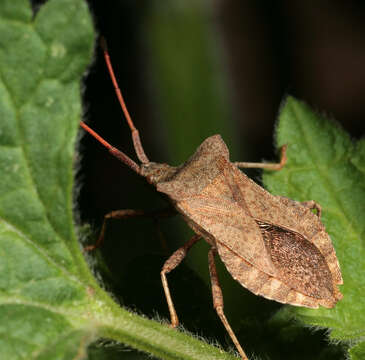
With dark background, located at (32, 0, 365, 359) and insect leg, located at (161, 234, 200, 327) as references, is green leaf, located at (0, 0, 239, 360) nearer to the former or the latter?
dark background, located at (32, 0, 365, 359)

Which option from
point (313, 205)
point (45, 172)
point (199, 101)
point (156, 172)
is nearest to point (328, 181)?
point (313, 205)

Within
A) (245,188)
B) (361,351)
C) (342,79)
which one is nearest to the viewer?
(361,351)

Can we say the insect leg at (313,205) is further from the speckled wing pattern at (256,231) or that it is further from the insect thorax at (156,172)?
the insect thorax at (156,172)

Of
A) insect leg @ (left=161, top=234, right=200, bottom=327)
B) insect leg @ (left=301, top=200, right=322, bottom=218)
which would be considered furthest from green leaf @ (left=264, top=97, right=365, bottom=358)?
insect leg @ (left=161, top=234, right=200, bottom=327)

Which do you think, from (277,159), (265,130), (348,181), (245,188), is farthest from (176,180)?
(265,130)

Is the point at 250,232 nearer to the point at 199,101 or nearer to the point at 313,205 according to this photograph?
the point at 313,205

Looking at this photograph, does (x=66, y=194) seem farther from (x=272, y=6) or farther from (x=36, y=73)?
(x=272, y=6)

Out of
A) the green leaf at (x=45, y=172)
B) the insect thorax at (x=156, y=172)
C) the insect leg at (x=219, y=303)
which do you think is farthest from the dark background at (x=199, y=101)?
the insect thorax at (x=156, y=172)
